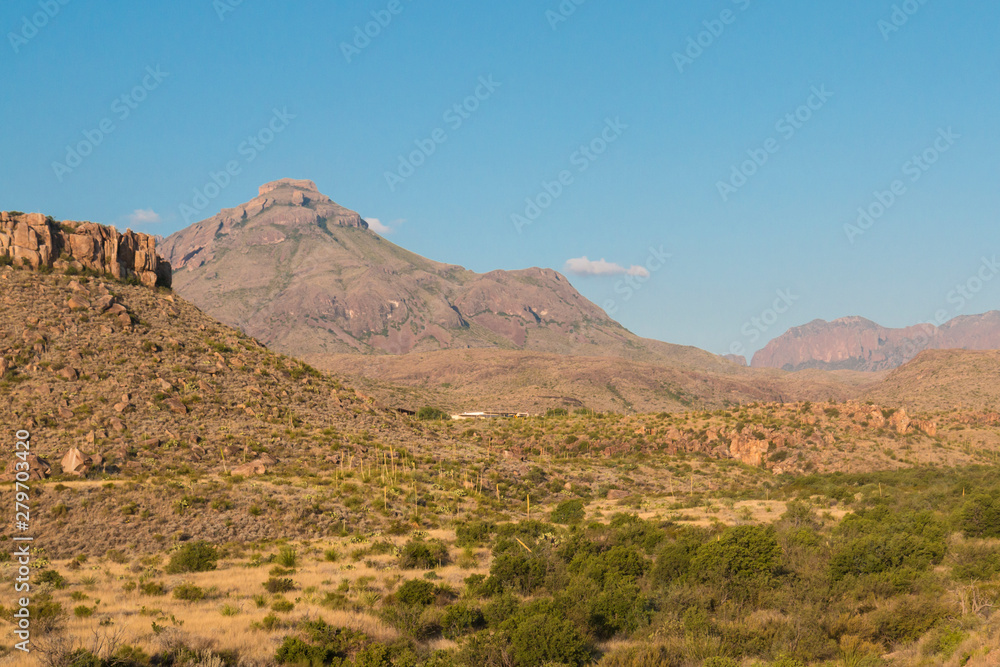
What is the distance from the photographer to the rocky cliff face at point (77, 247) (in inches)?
1966

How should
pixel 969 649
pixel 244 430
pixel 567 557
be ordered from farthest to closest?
pixel 244 430
pixel 567 557
pixel 969 649

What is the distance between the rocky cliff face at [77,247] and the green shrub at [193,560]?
35780mm

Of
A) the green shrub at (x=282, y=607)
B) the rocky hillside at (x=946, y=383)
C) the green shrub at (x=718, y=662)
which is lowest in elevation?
the green shrub at (x=718, y=662)

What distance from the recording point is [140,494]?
3098 centimetres

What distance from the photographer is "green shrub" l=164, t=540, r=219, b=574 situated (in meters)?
24.6

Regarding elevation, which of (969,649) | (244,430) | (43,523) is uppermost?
(244,430)

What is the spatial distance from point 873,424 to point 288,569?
192 feet

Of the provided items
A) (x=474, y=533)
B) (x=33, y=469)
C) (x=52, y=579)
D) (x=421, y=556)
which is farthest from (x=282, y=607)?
(x=33, y=469)

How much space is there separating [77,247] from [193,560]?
38543mm

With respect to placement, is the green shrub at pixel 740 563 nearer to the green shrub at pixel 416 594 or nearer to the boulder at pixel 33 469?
the green shrub at pixel 416 594

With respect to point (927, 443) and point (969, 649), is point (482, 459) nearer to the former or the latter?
point (969, 649)

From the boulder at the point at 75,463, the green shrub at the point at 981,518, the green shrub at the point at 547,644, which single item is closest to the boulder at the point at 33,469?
the boulder at the point at 75,463

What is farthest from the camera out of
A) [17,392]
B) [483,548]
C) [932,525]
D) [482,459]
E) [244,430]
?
[482,459]

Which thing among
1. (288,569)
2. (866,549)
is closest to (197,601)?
(288,569)
